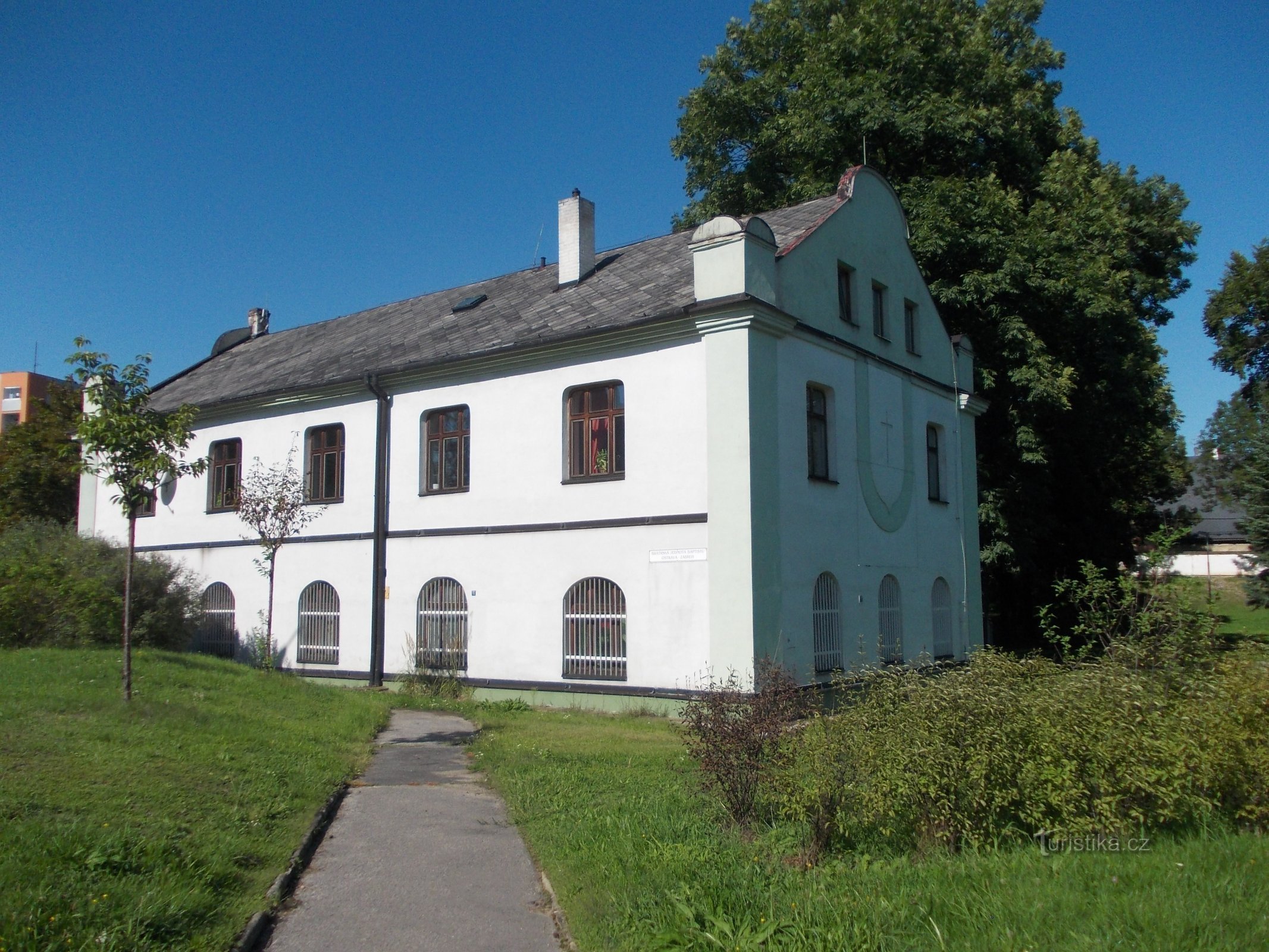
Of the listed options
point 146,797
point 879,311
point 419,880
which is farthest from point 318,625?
point 419,880

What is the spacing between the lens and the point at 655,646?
15758 mm

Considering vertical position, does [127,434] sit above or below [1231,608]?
above

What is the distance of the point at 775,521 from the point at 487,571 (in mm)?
5545

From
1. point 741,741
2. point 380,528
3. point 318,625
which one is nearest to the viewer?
point 741,741

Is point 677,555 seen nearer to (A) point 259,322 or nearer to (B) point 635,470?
(B) point 635,470

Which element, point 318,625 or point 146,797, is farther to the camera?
point 318,625

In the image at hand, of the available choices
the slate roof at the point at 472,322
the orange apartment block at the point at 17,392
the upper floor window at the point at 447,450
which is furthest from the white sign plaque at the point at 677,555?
the orange apartment block at the point at 17,392

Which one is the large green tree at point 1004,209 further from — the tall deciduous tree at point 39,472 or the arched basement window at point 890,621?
the tall deciduous tree at point 39,472

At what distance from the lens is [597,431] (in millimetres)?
17172

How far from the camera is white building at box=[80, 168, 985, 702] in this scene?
51.0 feet

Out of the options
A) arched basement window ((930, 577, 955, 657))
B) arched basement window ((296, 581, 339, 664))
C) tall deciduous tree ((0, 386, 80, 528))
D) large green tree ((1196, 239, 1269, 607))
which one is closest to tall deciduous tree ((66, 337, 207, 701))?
arched basement window ((296, 581, 339, 664))

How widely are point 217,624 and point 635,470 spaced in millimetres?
11709

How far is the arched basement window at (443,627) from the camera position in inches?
730

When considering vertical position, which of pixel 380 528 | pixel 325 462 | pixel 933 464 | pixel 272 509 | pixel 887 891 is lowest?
pixel 887 891
